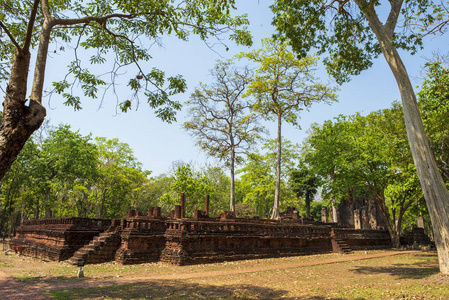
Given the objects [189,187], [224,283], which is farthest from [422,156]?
[189,187]

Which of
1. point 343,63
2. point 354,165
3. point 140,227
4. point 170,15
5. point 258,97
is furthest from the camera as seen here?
point 258,97

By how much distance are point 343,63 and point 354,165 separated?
45.6 feet

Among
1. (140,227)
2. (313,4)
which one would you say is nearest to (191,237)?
(140,227)

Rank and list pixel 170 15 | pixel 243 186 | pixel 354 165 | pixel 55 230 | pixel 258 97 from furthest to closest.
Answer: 1. pixel 243 186
2. pixel 258 97
3. pixel 354 165
4. pixel 55 230
5. pixel 170 15

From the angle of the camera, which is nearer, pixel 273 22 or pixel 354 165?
pixel 273 22

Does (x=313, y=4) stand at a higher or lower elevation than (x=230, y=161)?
higher

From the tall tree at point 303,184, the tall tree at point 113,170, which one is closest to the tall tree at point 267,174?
the tall tree at point 303,184

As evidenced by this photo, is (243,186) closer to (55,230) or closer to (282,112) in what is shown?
(282,112)

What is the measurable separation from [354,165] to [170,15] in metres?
22.1

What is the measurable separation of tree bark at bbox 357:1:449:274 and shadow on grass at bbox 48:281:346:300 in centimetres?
501

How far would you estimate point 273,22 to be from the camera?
1180 centimetres

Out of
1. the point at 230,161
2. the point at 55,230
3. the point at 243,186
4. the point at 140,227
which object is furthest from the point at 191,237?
the point at 243,186

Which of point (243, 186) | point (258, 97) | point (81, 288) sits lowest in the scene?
point (81, 288)

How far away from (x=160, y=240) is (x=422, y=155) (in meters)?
12.0
